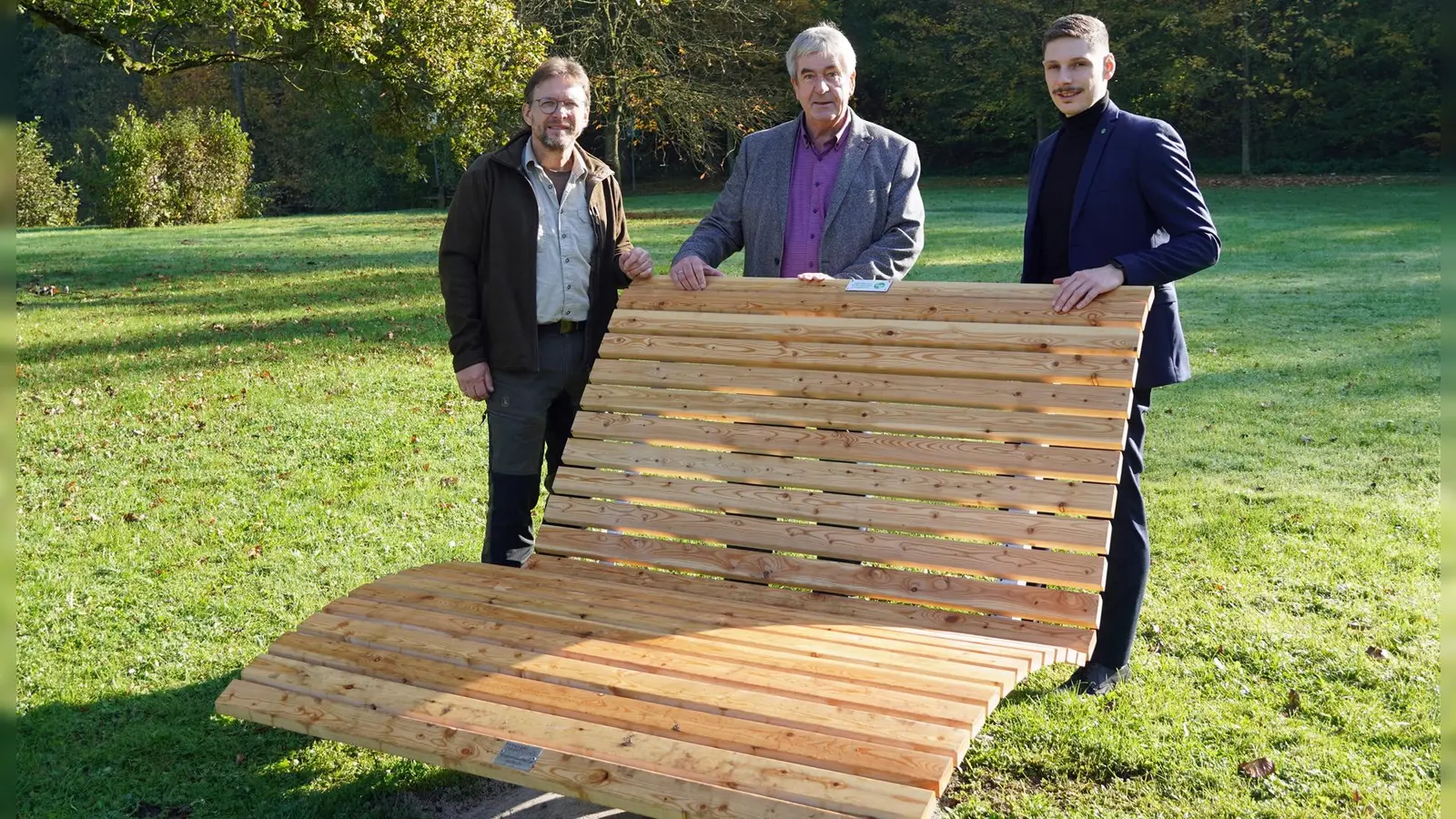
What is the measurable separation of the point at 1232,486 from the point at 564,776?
5516 millimetres

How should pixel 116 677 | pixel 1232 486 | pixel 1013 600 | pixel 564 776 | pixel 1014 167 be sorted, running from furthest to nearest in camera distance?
pixel 1014 167 → pixel 1232 486 → pixel 116 677 → pixel 1013 600 → pixel 564 776

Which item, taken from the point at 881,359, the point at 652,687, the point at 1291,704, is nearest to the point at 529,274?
the point at 881,359

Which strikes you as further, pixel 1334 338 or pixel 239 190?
pixel 239 190

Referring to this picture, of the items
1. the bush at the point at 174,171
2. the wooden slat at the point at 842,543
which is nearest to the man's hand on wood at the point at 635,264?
the wooden slat at the point at 842,543

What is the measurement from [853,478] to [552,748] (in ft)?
5.15

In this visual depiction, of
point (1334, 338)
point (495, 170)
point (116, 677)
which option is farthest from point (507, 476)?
point (1334, 338)

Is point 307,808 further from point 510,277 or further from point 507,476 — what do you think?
point 510,277

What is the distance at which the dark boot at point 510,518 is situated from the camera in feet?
15.7

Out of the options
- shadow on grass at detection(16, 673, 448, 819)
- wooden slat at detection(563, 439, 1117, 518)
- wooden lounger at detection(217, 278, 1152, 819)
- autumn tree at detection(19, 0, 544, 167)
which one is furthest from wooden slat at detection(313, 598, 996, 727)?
autumn tree at detection(19, 0, 544, 167)

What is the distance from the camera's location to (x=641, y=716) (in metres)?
3.11

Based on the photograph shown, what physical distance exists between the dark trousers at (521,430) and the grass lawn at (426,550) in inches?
40.6

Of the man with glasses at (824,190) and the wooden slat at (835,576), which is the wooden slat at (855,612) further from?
the man with glasses at (824,190)

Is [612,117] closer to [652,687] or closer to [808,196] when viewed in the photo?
[808,196]

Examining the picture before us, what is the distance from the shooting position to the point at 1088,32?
3.99 meters
